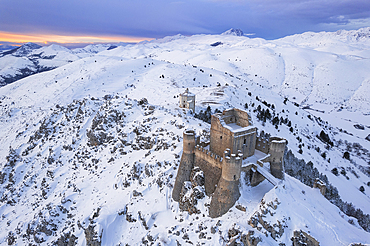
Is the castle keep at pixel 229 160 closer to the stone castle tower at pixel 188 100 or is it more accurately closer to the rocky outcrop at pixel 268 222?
the rocky outcrop at pixel 268 222

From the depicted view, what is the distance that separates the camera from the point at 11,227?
1412 inches

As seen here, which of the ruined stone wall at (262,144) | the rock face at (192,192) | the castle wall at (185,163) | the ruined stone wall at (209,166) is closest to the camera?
the ruined stone wall at (209,166)

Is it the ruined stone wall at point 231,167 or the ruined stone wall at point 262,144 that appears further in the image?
the ruined stone wall at point 262,144

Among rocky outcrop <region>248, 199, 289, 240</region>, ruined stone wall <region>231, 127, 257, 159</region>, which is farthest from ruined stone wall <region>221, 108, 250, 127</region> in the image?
rocky outcrop <region>248, 199, 289, 240</region>

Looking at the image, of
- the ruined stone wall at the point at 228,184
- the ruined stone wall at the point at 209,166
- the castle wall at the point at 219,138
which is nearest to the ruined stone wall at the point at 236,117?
the castle wall at the point at 219,138

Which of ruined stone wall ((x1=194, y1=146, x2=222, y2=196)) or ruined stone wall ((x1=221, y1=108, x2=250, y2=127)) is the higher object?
ruined stone wall ((x1=221, y1=108, x2=250, y2=127))

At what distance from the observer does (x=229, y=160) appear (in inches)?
754

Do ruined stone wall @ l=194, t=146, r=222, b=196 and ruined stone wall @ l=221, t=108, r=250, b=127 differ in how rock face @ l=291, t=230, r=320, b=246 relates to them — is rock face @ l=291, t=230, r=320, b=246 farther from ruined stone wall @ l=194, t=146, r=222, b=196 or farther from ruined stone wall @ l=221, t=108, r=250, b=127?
ruined stone wall @ l=221, t=108, r=250, b=127

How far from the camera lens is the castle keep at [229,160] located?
776 inches

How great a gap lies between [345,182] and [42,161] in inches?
2760

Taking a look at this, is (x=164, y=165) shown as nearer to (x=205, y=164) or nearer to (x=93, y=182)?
(x=205, y=164)

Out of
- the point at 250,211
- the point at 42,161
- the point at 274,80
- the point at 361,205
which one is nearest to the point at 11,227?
the point at 42,161

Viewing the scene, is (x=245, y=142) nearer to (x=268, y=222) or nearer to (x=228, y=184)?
(x=228, y=184)

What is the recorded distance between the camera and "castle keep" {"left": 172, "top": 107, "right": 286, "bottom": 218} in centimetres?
1972
